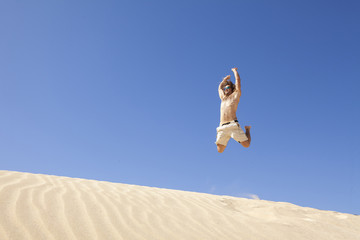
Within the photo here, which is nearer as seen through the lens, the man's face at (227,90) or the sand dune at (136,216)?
the sand dune at (136,216)

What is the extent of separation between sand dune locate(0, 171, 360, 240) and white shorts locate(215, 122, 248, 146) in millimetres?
1712

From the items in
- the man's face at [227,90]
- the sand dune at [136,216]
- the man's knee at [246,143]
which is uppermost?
the man's face at [227,90]

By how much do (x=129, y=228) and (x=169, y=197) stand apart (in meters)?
1.64

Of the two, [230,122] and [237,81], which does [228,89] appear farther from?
[230,122]

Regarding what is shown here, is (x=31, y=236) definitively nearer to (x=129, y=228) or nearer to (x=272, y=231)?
(x=129, y=228)

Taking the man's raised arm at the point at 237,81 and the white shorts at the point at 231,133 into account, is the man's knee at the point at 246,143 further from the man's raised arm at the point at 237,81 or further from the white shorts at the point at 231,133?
the man's raised arm at the point at 237,81

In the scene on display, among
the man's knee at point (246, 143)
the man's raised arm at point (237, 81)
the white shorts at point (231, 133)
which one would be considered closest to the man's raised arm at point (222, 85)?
the man's raised arm at point (237, 81)

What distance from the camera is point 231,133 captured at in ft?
22.3

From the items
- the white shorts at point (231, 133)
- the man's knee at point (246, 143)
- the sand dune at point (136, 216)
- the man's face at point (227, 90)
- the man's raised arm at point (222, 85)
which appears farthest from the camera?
the man's raised arm at point (222, 85)

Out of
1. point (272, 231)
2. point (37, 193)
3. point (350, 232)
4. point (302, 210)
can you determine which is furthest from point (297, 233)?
point (37, 193)

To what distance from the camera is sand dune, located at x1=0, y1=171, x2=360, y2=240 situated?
3223 mm

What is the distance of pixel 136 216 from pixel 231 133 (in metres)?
3.62

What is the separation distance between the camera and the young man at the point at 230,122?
22.2 ft

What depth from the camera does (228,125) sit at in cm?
681
